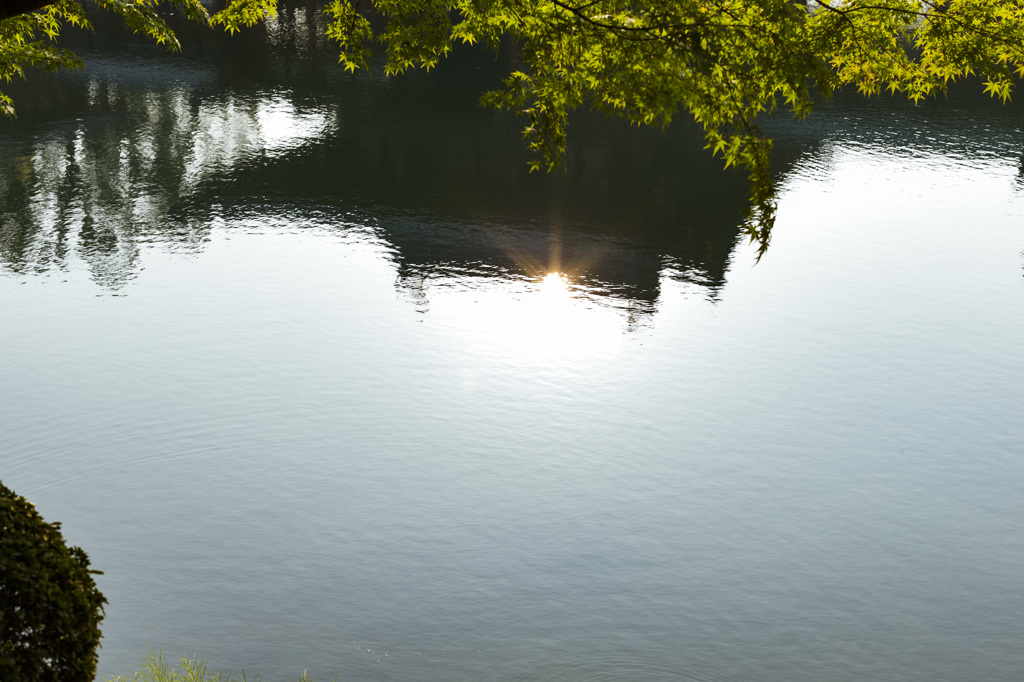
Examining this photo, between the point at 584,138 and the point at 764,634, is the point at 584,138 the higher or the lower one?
the higher one

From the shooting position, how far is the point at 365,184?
3356cm

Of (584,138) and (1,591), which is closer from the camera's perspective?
(1,591)

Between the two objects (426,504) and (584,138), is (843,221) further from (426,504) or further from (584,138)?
(426,504)

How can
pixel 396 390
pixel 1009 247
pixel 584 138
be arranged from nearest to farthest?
pixel 396 390 → pixel 1009 247 → pixel 584 138

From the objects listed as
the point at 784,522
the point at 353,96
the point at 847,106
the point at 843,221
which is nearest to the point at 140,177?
the point at 353,96

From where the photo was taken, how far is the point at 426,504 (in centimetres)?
1542

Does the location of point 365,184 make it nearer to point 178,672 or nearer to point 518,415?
point 518,415

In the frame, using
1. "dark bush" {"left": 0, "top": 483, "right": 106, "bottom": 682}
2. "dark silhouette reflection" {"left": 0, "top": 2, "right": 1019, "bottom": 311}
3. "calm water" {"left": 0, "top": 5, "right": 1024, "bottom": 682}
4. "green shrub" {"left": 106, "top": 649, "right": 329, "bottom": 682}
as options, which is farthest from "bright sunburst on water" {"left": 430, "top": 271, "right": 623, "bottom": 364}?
"dark bush" {"left": 0, "top": 483, "right": 106, "bottom": 682}

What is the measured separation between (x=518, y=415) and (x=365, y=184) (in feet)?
56.6

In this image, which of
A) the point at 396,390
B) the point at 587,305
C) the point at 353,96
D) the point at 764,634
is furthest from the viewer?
the point at 353,96

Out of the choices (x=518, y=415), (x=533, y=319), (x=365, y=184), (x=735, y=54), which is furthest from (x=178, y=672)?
(x=365, y=184)

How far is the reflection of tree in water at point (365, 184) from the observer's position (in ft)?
88.1

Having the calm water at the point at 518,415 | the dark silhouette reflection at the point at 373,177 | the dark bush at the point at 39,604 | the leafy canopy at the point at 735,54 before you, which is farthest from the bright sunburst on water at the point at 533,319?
the dark bush at the point at 39,604

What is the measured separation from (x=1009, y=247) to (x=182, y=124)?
98.8 feet
